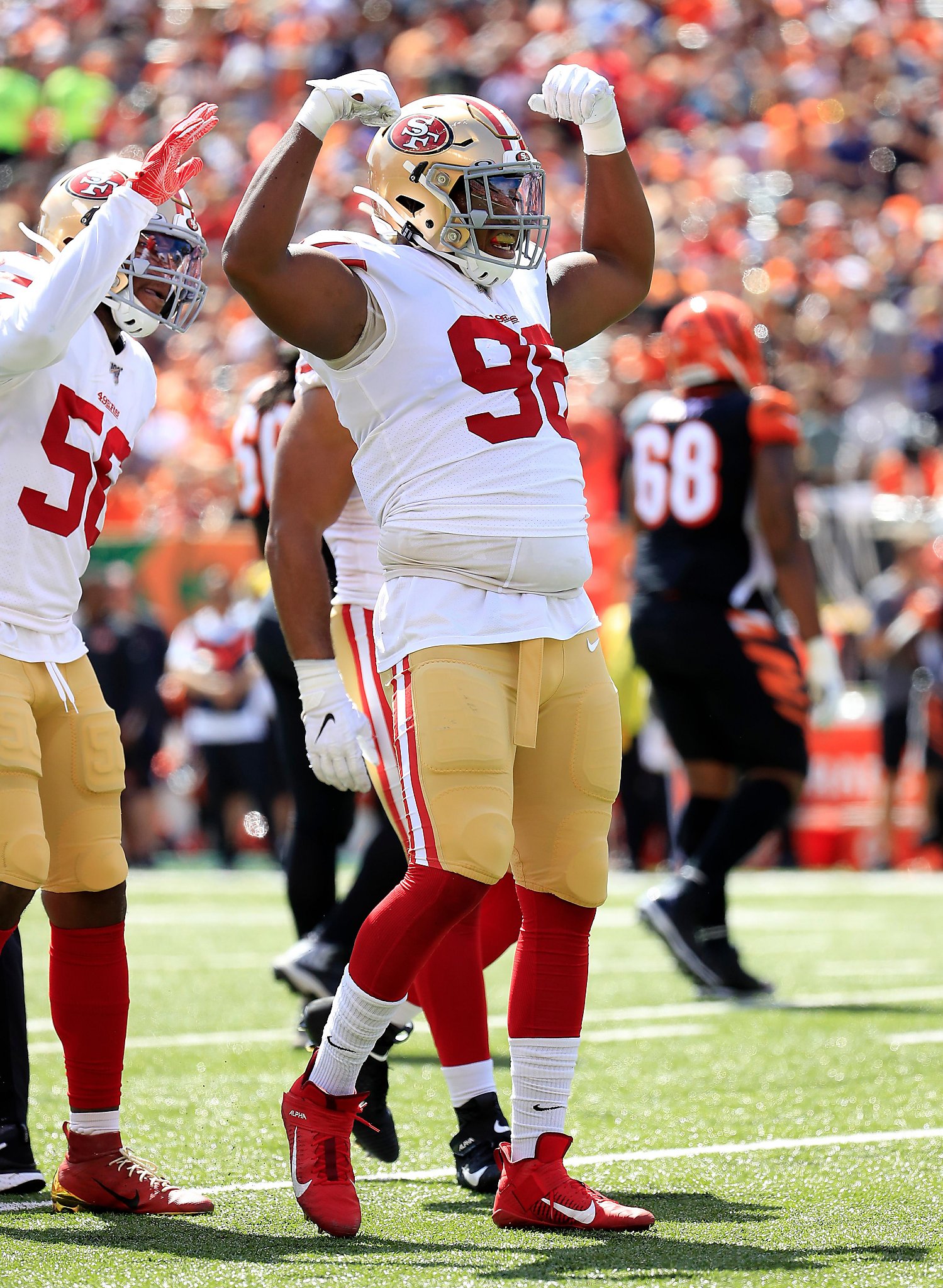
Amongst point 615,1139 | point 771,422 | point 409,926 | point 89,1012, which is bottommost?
point 615,1139

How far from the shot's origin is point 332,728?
3.43 m

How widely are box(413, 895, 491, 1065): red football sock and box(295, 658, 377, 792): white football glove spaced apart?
0.38 m

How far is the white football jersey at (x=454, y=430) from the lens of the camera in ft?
10.5

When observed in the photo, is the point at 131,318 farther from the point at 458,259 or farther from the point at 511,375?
the point at 511,375

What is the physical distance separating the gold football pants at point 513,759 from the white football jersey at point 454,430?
0.15 m

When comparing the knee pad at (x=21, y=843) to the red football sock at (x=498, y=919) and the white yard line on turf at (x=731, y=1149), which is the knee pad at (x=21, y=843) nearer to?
the white yard line on turf at (x=731, y=1149)

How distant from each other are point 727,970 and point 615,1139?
2115mm

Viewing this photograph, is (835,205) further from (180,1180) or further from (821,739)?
(180,1180)

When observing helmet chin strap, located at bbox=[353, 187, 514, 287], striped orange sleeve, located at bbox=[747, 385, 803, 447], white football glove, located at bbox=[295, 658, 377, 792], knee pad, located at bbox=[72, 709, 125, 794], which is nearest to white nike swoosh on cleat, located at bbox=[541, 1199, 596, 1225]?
white football glove, located at bbox=[295, 658, 377, 792]

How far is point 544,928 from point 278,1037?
2.27 meters

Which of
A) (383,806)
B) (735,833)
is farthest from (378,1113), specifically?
(735,833)

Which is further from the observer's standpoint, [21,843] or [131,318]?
[131,318]

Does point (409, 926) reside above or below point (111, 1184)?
above

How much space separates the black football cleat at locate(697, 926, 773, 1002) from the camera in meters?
6.07
